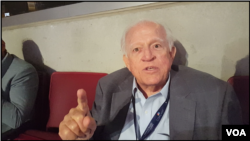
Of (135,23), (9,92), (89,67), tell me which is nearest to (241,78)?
(135,23)

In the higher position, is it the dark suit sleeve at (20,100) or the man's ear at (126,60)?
the man's ear at (126,60)

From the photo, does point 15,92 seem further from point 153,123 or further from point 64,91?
point 153,123

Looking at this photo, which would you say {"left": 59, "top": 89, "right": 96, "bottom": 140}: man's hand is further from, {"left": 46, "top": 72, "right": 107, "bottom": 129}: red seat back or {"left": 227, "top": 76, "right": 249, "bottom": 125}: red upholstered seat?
{"left": 227, "top": 76, "right": 249, "bottom": 125}: red upholstered seat

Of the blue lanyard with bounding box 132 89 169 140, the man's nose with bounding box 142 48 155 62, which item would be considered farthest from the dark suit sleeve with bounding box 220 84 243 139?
the man's nose with bounding box 142 48 155 62

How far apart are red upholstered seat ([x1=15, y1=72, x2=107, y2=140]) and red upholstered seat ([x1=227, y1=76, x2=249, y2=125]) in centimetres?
60

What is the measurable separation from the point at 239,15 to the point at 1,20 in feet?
3.83

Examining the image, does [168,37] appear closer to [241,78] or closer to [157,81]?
[157,81]

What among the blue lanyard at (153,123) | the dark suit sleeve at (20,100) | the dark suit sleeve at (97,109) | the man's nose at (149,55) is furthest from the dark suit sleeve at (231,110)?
the dark suit sleeve at (20,100)

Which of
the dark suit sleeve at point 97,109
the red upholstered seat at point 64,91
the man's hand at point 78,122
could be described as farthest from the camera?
the red upholstered seat at point 64,91

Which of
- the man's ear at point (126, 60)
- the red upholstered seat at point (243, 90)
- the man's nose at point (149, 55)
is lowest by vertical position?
the red upholstered seat at point (243, 90)

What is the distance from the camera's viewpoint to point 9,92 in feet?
2.42

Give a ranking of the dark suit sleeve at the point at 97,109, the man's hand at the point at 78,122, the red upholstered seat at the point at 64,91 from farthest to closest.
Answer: the red upholstered seat at the point at 64,91
the dark suit sleeve at the point at 97,109
the man's hand at the point at 78,122

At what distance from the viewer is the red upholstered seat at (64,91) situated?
780 mm

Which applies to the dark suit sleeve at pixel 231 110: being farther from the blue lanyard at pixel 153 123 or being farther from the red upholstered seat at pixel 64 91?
the red upholstered seat at pixel 64 91
